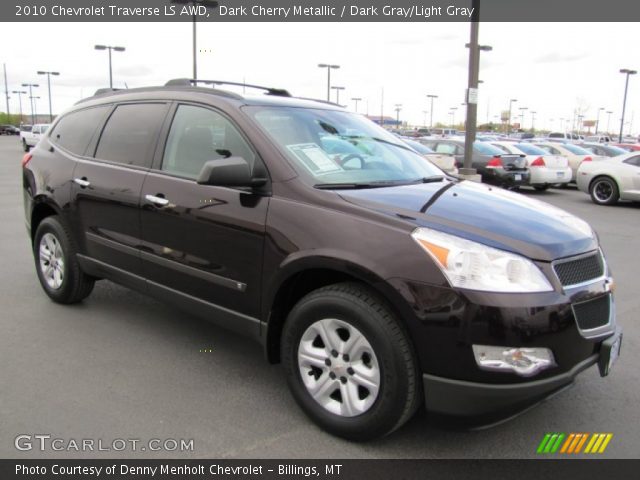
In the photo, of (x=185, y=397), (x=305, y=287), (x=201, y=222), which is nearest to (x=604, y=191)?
(x=305, y=287)

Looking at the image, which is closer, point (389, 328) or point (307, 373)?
point (389, 328)

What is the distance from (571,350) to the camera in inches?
101

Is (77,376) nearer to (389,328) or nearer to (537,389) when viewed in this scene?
(389,328)

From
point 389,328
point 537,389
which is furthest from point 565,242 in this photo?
point 389,328

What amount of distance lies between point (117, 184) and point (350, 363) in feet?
7.51

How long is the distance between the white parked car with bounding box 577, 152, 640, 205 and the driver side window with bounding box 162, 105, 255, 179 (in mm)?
12124

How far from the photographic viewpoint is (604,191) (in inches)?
537

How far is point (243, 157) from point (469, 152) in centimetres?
1116

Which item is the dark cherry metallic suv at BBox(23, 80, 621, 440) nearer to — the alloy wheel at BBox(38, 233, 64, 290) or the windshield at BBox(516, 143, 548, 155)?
the alloy wheel at BBox(38, 233, 64, 290)

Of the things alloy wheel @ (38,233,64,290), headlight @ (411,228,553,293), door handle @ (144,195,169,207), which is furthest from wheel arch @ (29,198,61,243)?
headlight @ (411,228,553,293)

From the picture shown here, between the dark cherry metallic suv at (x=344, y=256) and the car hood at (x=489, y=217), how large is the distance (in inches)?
0.5

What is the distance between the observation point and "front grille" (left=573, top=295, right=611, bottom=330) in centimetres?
260

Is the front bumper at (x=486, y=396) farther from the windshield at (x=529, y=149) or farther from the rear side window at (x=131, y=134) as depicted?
the windshield at (x=529, y=149)

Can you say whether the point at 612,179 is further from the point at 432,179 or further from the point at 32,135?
the point at 32,135
